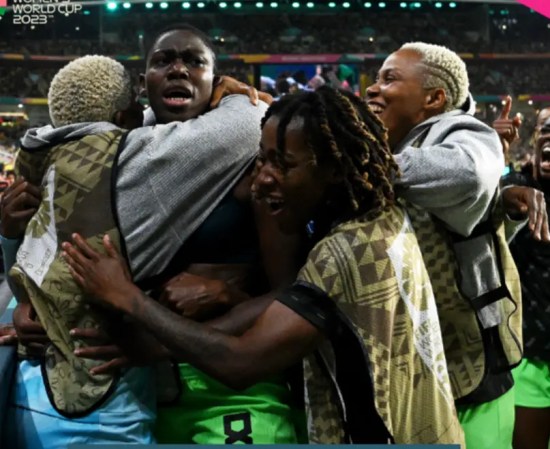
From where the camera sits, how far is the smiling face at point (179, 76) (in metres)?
1.68

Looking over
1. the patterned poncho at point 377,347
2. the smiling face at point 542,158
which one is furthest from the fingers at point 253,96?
the smiling face at point 542,158

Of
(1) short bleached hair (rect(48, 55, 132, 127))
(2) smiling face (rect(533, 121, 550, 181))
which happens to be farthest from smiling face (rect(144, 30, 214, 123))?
(2) smiling face (rect(533, 121, 550, 181))

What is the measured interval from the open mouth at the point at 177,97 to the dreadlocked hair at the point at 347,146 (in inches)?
11.8

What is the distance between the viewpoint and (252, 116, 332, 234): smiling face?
1402 mm

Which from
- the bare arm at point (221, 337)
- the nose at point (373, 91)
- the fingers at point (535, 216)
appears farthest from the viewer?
the nose at point (373, 91)

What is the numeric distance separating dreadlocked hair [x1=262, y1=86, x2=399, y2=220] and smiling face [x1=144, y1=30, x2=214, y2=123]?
0.30 meters

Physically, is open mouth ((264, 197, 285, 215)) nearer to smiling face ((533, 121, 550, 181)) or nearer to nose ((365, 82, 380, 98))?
nose ((365, 82, 380, 98))

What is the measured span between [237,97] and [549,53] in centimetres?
1559

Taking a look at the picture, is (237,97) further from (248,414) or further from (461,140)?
(248,414)

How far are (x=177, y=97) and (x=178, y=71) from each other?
0.05m

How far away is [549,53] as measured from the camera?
52.5 feet

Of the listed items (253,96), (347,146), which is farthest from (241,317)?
(253,96)

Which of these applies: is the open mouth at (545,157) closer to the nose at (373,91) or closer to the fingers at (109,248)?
the nose at (373,91)

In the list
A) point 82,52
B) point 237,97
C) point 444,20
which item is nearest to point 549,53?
point 444,20
